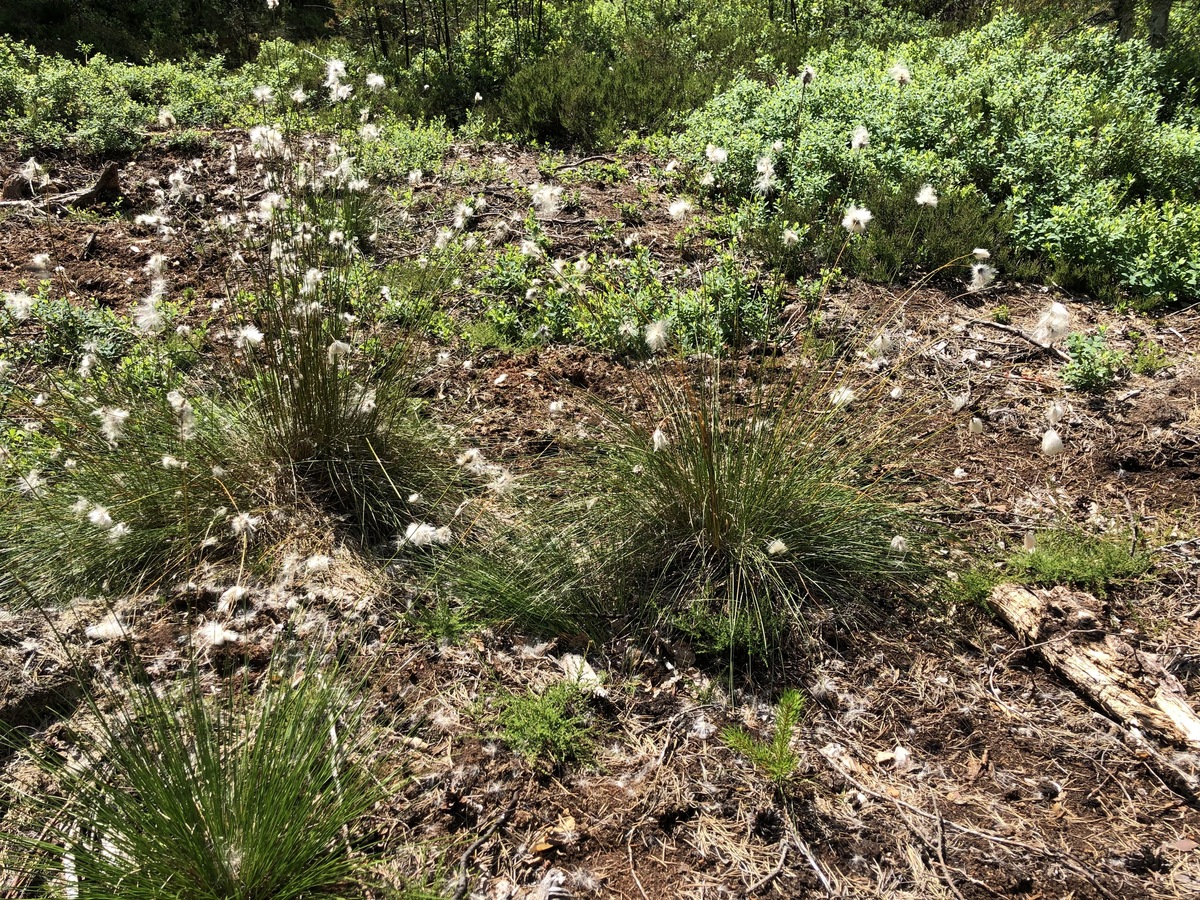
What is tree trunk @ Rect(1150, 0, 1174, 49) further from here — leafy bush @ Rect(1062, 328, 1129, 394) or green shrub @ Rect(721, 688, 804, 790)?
green shrub @ Rect(721, 688, 804, 790)

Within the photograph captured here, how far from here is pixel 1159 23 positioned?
709 cm

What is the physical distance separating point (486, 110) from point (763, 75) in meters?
2.91

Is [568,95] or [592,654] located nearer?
[592,654]

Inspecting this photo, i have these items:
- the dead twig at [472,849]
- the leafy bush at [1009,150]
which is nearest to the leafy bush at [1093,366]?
the leafy bush at [1009,150]

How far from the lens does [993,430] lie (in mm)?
4090

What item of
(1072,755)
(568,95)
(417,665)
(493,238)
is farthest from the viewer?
(568,95)

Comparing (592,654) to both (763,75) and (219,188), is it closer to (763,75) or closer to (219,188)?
(219,188)

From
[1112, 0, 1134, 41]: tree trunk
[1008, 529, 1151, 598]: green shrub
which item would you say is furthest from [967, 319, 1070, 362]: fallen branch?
[1112, 0, 1134, 41]: tree trunk

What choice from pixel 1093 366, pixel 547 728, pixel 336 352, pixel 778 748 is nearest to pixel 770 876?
pixel 778 748

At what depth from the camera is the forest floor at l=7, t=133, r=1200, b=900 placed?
221cm

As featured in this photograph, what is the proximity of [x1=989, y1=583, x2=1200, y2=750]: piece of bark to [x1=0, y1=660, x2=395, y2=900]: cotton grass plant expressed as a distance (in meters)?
2.28

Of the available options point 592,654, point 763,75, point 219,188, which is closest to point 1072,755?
point 592,654

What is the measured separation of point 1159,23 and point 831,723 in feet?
25.6

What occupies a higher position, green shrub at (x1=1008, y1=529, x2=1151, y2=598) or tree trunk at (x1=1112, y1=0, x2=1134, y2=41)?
tree trunk at (x1=1112, y1=0, x2=1134, y2=41)
